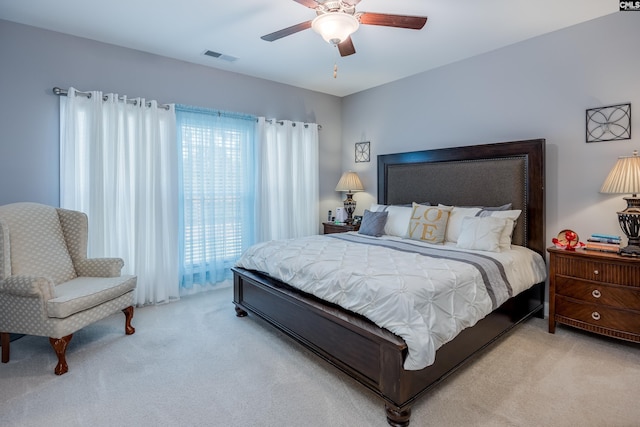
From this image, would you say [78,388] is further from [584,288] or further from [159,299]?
[584,288]

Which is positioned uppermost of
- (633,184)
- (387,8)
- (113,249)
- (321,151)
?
(387,8)

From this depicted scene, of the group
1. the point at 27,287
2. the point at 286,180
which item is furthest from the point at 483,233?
the point at 27,287

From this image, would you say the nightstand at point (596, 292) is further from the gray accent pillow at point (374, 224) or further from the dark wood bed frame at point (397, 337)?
the gray accent pillow at point (374, 224)

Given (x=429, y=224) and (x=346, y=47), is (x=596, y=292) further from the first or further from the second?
(x=346, y=47)

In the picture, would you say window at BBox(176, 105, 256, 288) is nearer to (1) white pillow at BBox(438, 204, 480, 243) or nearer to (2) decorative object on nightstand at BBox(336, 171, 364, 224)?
(2) decorative object on nightstand at BBox(336, 171, 364, 224)

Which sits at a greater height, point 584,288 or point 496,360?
point 584,288

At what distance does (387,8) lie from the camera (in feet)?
8.73

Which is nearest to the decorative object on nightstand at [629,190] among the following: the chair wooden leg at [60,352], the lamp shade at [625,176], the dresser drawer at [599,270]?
the lamp shade at [625,176]

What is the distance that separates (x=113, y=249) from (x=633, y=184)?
15.1 ft

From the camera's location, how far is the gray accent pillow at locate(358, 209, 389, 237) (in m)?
3.74

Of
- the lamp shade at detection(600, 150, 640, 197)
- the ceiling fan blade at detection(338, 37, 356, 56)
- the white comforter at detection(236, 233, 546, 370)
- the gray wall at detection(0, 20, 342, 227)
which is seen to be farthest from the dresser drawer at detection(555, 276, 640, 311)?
the gray wall at detection(0, 20, 342, 227)

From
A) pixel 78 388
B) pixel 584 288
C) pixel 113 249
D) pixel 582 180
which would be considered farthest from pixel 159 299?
pixel 582 180

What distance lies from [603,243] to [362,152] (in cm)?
308

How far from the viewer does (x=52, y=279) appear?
8.92ft
